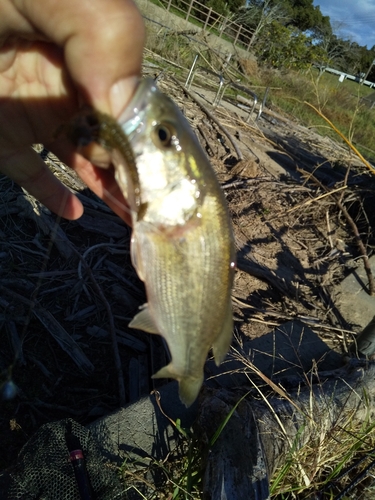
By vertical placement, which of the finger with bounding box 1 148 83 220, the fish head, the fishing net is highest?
the fish head

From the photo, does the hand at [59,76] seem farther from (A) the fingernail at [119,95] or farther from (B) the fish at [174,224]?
(B) the fish at [174,224]

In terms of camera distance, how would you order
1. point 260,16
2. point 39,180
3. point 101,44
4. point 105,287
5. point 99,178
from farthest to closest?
point 260,16, point 105,287, point 39,180, point 99,178, point 101,44

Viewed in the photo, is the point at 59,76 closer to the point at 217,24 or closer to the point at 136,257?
the point at 136,257

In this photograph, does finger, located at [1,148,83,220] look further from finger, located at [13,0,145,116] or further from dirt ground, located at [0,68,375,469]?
finger, located at [13,0,145,116]

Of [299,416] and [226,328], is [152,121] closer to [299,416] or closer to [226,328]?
[226,328]

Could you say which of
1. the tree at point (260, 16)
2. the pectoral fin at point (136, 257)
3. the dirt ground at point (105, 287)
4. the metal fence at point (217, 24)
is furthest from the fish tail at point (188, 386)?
the tree at point (260, 16)

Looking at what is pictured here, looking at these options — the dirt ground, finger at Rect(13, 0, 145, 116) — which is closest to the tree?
the dirt ground

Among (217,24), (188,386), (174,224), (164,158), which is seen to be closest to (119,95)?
(164,158)
